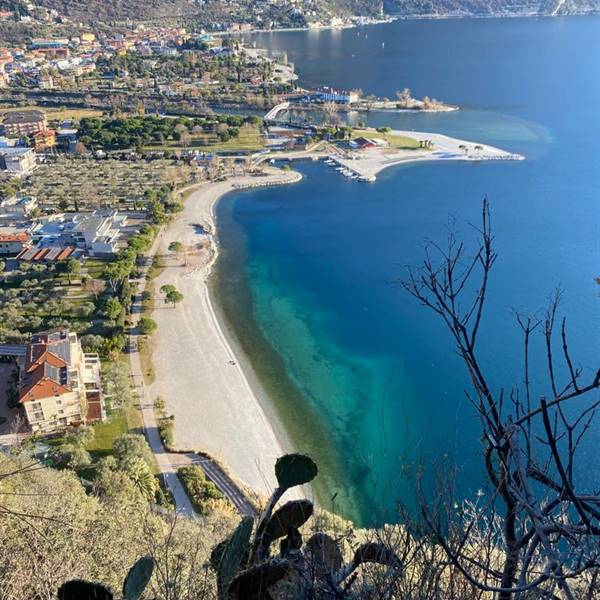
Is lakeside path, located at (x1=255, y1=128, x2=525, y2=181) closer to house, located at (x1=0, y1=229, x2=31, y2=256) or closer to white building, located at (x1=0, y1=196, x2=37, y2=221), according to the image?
white building, located at (x1=0, y1=196, x2=37, y2=221)

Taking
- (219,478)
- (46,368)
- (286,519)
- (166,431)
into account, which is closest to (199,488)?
(219,478)

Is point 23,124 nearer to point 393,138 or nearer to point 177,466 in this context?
point 393,138

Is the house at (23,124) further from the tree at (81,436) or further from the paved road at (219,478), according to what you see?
the paved road at (219,478)

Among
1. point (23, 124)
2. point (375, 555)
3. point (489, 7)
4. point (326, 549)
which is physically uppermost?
point (489, 7)

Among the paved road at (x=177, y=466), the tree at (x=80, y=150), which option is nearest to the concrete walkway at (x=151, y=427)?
the paved road at (x=177, y=466)

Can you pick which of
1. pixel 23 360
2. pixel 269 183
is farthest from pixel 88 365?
pixel 269 183
